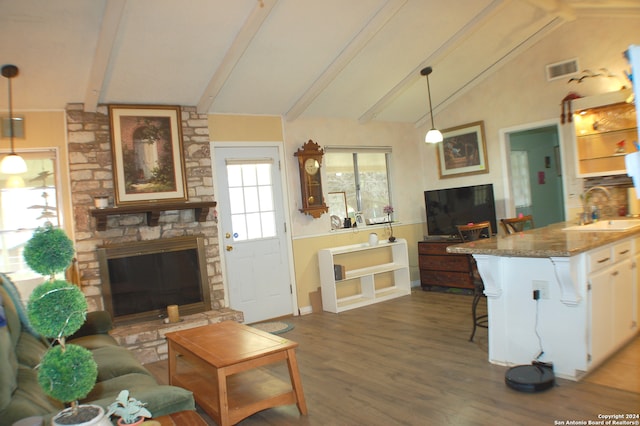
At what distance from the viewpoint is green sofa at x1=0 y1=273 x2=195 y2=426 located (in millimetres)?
1934

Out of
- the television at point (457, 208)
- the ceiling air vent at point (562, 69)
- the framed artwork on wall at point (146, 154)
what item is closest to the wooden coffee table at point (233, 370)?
the framed artwork on wall at point (146, 154)

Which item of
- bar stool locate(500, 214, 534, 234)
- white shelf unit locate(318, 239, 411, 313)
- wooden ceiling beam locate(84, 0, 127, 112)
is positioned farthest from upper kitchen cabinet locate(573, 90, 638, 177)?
wooden ceiling beam locate(84, 0, 127, 112)

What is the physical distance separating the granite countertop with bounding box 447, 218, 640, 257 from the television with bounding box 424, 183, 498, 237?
2.41 meters

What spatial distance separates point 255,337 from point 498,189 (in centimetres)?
455

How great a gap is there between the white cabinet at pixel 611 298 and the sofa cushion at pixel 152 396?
2654mm

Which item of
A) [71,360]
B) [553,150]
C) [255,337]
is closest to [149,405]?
[71,360]

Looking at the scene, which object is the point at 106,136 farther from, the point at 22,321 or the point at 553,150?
the point at 553,150

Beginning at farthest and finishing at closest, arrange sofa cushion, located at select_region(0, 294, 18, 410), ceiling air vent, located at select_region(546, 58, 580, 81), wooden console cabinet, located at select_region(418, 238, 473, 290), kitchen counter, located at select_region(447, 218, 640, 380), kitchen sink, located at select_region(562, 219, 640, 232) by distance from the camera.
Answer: wooden console cabinet, located at select_region(418, 238, 473, 290) → ceiling air vent, located at select_region(546, 58, 580, 81) → kitchen sink, located at select_region(562, 219, 640, 232) → kitchen counter, located at select_region(447, 218, 640, 380) → sofa cushion, located at select_region(0, 294, 18, 410)

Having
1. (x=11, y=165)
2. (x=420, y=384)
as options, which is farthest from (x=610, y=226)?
(x=11, y=165)

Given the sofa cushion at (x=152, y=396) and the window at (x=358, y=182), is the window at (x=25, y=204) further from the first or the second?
the window at (x=358, y=182)

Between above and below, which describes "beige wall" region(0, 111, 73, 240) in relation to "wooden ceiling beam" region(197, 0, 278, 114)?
below

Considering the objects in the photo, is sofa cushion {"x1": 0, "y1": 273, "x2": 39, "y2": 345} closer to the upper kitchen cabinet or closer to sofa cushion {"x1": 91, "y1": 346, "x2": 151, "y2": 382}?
sofa cushion {"x1": 91, "y1": 346, "x2": 151, "y2": 382}

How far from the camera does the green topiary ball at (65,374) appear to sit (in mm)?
1485

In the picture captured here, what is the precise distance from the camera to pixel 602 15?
18.0 ft
